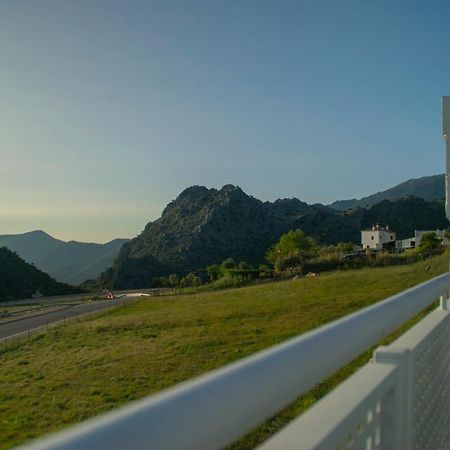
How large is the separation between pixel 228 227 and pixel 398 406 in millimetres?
99692

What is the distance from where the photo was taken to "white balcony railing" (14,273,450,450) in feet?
2.26

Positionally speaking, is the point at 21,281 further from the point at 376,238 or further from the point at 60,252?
the point at 60,252

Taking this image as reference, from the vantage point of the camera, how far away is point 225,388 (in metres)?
0.86

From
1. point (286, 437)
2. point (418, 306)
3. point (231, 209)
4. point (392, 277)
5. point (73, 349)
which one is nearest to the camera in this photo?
point (286, 437)

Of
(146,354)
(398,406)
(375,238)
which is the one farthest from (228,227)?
(398,406)

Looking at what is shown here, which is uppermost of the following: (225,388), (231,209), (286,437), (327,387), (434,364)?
(231,209)

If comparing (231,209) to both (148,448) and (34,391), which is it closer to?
(34,391)

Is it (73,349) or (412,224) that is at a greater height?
(412,224)

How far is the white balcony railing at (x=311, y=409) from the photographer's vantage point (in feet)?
2.26

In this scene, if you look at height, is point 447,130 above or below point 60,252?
below

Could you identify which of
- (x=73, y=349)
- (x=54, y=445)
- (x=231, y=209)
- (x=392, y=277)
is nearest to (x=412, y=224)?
(x=231, y=209)

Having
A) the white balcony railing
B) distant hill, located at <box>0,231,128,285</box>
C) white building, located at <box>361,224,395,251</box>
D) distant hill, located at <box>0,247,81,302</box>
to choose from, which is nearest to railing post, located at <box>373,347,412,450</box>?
the white balcony railing

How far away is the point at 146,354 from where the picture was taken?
37.4 ft

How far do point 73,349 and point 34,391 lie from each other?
210 inches
